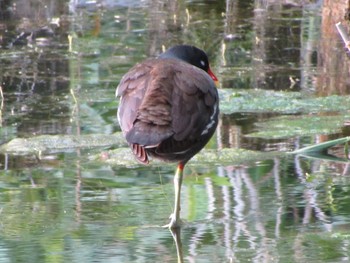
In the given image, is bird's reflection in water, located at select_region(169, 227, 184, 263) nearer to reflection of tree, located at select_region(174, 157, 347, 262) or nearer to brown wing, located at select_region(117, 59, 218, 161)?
reflection of tree, located at select_region(174, 157, 347, 262)

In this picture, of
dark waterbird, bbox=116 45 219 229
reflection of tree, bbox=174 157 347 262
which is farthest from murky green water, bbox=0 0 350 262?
dark waterbird, bbox=116 45 219 229

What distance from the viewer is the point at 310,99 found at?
8203mm

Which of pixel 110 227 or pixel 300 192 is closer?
pixel 110 227

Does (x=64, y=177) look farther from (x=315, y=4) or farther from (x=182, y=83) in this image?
(x=315, y=4)

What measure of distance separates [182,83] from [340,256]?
4.04 ft

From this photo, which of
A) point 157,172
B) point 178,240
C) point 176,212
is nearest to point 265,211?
point 176,212

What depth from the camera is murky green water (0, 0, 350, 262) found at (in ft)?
15.9

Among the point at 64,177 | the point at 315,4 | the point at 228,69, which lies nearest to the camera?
the point at 64,177

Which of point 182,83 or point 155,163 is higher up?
point 182,83

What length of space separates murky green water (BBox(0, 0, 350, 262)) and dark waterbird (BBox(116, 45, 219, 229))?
13.9 inches

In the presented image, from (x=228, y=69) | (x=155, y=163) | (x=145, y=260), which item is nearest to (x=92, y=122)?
(x=155, y=163)

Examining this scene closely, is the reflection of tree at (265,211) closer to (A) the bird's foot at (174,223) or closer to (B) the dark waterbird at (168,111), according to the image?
(A) the bird's foot at (174,223)

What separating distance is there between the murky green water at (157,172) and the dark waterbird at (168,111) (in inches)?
13.9

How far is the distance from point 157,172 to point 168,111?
1.40m
